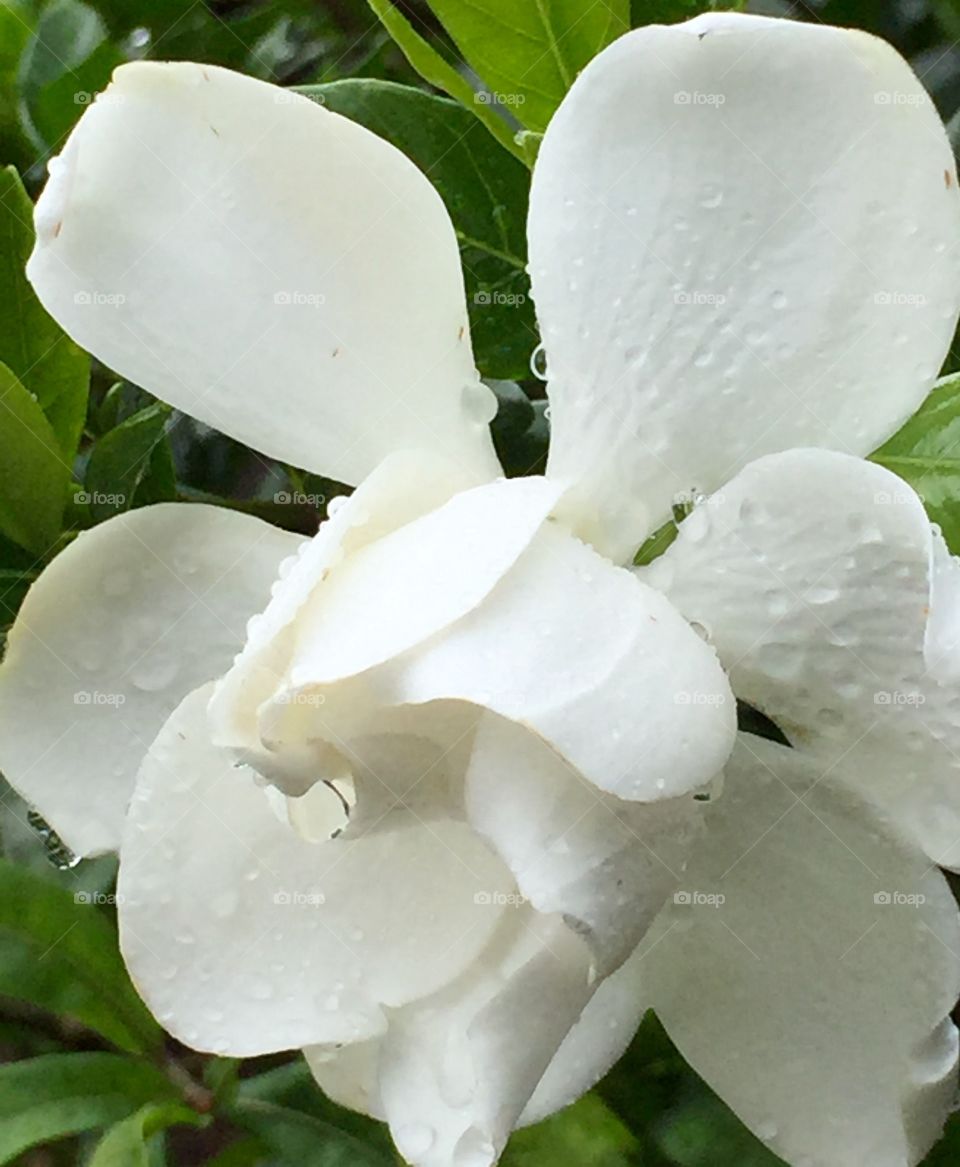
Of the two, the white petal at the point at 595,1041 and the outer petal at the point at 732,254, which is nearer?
the outer petal at the point at 732,254

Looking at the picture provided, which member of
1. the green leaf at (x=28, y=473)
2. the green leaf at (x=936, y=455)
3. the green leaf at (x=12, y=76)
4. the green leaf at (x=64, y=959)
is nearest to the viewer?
the green leaf at (x=936, y=455)

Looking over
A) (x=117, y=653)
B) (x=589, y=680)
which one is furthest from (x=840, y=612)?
(x=117, y=653)

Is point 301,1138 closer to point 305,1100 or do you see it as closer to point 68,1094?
point 305,1100

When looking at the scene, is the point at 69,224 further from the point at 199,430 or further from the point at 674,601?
the point at 199,430

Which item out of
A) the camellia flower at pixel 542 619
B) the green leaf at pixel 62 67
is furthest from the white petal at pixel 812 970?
the green leaf at pixel 62 67

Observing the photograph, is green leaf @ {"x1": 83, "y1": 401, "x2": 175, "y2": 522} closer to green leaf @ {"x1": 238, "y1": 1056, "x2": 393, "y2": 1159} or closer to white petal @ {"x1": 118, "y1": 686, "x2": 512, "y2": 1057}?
white petal @ {"x1": 118, "y1": 686, "x2": 512, "y2": 1057}

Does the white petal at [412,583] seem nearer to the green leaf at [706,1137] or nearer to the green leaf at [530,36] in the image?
the green leaf at [530,36]

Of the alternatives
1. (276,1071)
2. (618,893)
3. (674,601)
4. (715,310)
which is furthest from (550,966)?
(276,1071)
